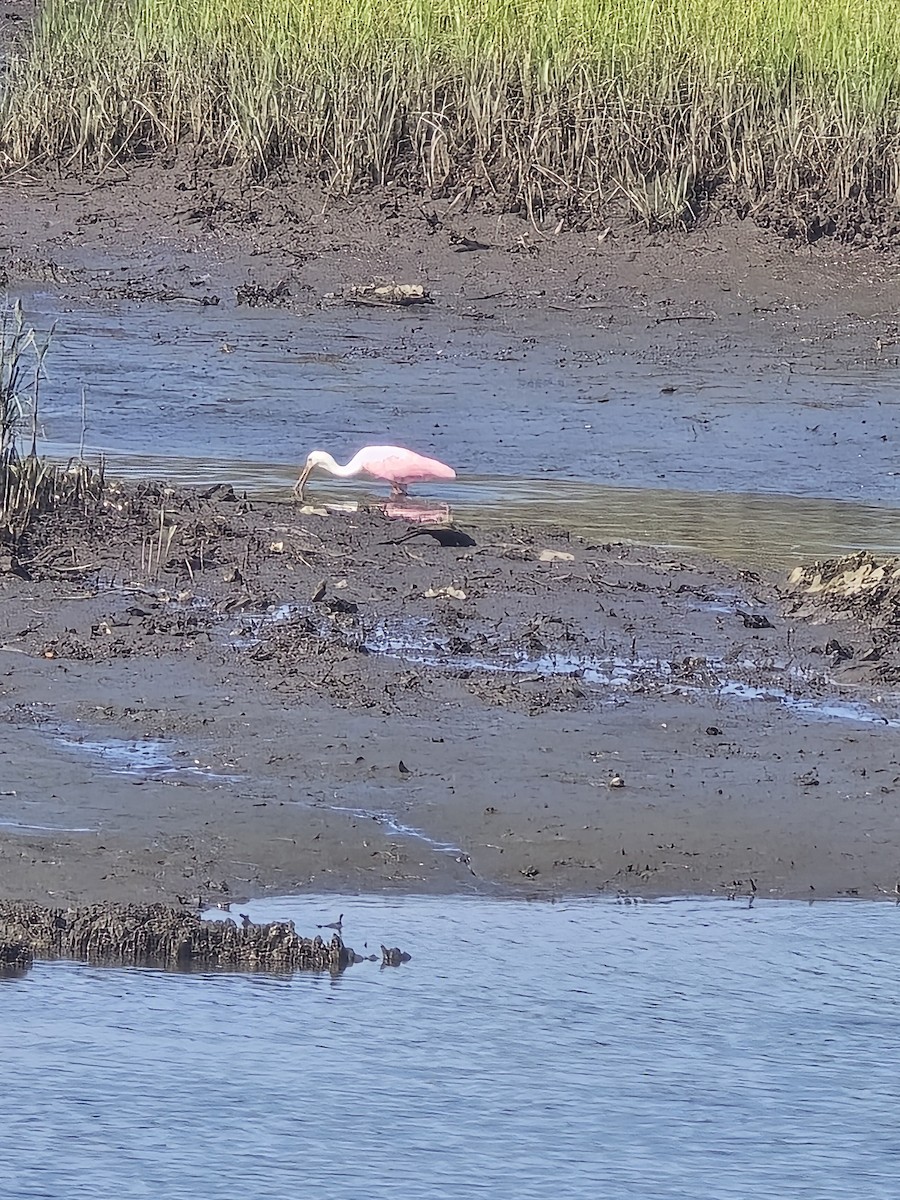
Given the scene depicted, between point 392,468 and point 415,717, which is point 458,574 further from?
point 415,717

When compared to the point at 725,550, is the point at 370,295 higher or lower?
higher

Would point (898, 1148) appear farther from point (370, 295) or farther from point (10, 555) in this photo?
point (370, 295)

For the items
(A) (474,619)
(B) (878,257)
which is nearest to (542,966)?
(A) (474,619)

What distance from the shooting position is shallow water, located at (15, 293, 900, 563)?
1026cm

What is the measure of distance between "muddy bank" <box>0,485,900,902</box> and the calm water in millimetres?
302

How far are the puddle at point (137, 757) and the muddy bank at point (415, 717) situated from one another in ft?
0.04

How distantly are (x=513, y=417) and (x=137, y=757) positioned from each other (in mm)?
5695

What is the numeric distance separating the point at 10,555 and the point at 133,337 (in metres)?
5.37

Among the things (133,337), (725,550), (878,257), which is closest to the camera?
(725,550)

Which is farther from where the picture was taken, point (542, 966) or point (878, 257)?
point (878, 257)

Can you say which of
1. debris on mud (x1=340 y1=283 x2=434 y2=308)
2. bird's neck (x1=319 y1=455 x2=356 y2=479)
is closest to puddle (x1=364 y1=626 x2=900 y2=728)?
bird's neck (x1=319 y1=455 x2=356 y2=479)

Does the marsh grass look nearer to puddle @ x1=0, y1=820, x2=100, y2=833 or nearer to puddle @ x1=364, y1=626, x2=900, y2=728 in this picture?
puddle @ x1=364, y1=626, x2=900, y2=728

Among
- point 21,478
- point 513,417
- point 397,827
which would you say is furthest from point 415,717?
point 513,417

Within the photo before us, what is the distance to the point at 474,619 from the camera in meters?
7.95
